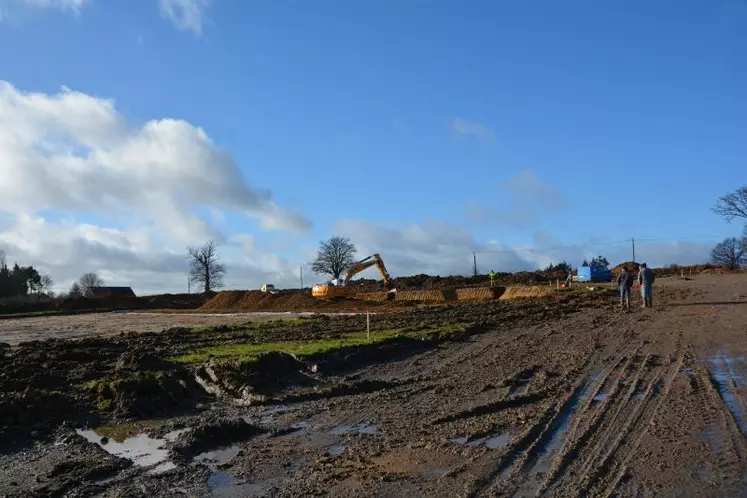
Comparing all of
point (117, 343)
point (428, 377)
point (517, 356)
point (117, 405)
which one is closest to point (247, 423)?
point (117, 405)

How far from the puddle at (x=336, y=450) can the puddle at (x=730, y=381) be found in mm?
4741

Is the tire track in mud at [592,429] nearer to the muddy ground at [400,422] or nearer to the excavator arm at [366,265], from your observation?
the muddy ground at [400,422]

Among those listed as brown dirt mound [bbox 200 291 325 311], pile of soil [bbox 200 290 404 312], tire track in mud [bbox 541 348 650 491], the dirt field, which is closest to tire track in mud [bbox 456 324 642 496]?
tire track in mud [bbox 541 348 650 491]

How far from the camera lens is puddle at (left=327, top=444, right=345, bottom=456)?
795cm

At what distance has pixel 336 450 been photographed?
8.12 meters

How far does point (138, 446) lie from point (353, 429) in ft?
9.32

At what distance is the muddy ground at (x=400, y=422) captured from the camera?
22.4ft

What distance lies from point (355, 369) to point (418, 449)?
754 centimetres

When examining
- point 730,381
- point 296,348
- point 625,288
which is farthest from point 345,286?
point 730,381

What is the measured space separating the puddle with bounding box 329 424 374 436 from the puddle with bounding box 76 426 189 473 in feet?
7.01

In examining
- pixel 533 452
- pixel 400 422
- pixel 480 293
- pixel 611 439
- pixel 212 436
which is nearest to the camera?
pixel 533 452

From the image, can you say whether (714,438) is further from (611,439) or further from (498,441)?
(498,441)

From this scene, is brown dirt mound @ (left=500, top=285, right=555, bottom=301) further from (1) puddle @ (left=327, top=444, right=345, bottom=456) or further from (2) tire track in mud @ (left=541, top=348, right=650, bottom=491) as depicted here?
(1) puddle @ (left=327, top=444, right=345, bottom=456)

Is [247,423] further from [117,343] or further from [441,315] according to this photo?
[441,315]
